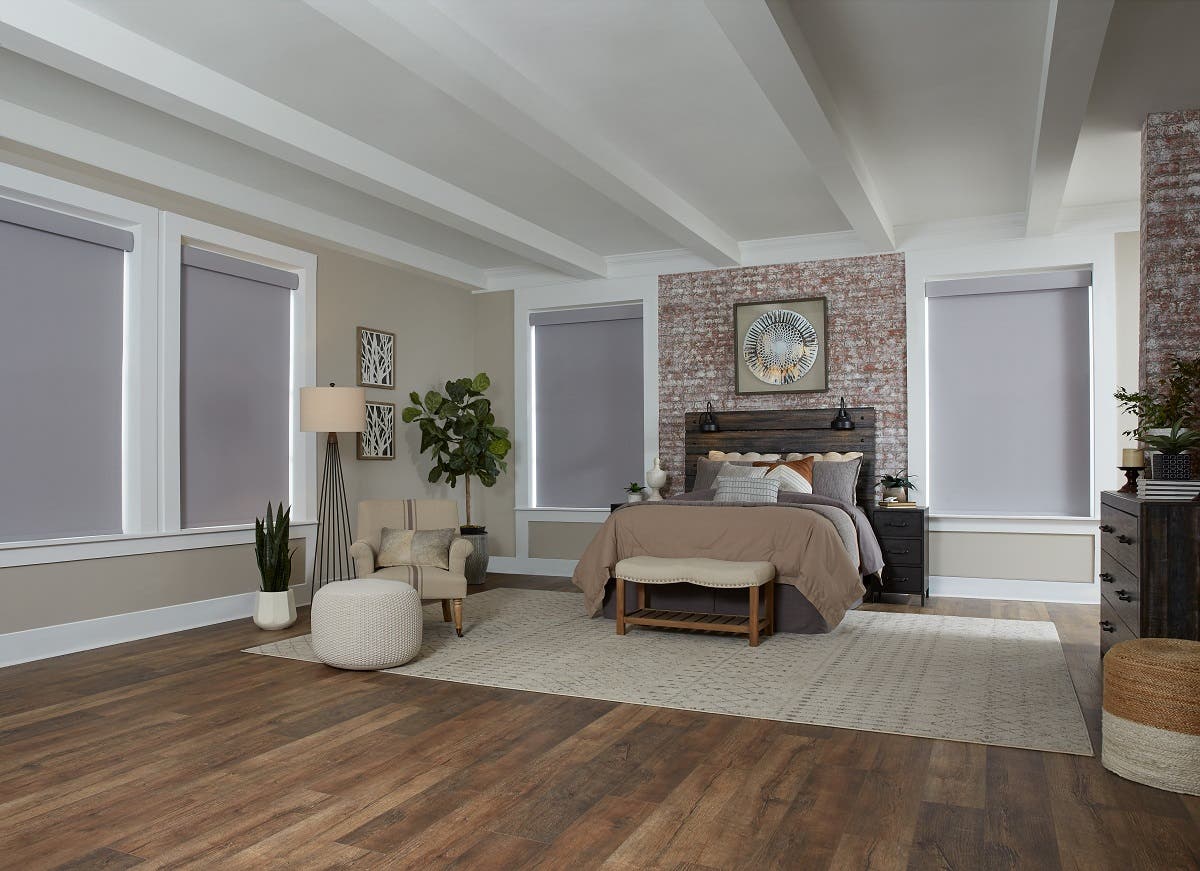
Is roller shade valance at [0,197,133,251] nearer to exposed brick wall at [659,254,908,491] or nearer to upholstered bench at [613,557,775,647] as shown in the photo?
upholstered bench at [613,557,775,647]

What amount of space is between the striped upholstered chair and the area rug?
0.85ft

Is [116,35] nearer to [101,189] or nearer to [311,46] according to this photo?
[311,46]

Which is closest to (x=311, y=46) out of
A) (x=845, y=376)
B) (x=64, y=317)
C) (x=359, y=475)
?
(x=64, y=317)

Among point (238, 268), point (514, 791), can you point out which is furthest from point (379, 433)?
point (514, 791)

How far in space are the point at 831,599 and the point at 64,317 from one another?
14.7ft

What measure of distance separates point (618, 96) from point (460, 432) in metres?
3.76

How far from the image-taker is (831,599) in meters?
5.00

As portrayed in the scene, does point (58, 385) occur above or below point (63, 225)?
below

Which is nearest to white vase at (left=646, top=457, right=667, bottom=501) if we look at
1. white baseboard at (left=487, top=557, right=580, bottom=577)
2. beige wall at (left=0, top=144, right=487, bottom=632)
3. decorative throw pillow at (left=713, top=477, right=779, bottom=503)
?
white baseboard at (left=487, top=557, right=580, bottom=577)

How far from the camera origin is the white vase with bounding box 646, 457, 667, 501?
7.25 meters

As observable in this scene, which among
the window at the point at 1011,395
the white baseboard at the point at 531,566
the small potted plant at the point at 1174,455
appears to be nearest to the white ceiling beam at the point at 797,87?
the window at the point at 1011,395

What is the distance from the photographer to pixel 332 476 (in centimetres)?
641

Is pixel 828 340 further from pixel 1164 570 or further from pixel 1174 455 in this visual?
pixel 1164 570

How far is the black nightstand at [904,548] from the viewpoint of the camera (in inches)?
247
